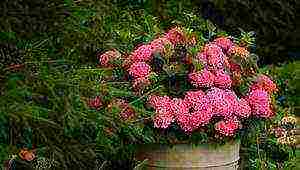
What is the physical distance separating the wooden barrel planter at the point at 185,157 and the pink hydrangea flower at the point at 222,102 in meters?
0.18

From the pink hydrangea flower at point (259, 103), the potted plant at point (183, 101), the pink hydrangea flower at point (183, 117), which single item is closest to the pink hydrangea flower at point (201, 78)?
the potted plant at point (183, 101)

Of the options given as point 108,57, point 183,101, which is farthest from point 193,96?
point 108,57

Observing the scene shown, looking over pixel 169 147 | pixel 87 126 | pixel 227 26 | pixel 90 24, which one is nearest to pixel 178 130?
pixel 169 147

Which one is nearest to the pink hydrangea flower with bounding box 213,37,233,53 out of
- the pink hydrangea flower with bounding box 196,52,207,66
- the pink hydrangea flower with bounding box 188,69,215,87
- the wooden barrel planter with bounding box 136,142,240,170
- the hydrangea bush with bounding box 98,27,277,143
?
the hydrangea bush with bounding box 98,27,277,143

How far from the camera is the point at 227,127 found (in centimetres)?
398

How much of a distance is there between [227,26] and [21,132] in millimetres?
5415

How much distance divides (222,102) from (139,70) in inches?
18.0

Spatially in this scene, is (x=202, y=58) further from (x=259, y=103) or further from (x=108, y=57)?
(x=108, y=57)

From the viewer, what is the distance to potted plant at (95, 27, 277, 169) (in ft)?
13.1

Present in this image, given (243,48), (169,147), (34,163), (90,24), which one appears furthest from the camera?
(90,24)

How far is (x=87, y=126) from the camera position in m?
3.90

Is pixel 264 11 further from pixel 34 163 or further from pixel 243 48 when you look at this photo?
pixel 34 163

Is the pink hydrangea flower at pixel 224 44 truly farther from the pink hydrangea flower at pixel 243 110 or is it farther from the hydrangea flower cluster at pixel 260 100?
the pink hydrangea flower at pixel 243 110

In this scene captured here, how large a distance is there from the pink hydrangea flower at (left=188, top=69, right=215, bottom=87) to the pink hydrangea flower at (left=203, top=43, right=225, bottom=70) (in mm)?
67
